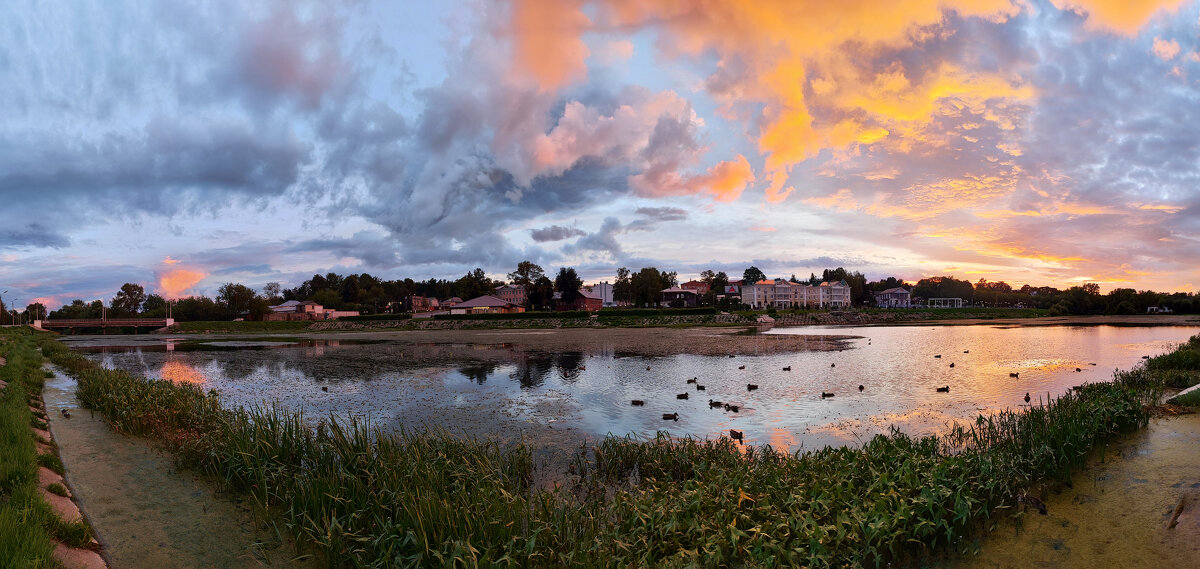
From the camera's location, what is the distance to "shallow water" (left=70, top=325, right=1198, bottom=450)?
1498 cm

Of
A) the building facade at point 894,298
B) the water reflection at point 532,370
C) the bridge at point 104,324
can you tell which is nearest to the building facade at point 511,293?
the bridge at point 104,324

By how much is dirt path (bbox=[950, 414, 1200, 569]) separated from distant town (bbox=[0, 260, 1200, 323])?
3910 inches

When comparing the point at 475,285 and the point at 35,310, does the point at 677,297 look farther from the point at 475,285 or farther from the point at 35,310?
the point at 35,310

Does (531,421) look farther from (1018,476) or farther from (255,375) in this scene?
(255,375)

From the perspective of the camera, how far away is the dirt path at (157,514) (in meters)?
7.35

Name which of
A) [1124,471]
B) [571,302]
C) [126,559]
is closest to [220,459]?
[126,559]

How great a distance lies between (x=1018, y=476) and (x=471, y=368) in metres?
24.7

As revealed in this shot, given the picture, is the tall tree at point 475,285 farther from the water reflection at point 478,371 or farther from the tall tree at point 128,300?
the water reflection at point 478,371

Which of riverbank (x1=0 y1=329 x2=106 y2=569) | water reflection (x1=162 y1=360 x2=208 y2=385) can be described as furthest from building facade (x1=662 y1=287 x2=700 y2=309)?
riverbank (x1=0 y1=329 x2=106 y2=569)

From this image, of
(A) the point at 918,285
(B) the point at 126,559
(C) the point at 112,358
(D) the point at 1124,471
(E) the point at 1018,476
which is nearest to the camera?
(B) the point at 126,559

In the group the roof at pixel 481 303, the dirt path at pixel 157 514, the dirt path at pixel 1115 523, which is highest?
the roof at pixel 481 303

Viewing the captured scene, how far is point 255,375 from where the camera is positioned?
28.2 metres

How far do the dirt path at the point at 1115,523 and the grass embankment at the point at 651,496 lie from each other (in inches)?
14.4

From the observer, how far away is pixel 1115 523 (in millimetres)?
7102
